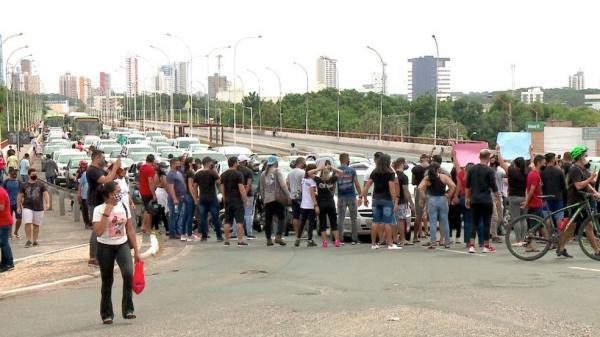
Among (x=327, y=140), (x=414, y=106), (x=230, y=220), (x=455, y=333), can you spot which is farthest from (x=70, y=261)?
(x=414, y=106)

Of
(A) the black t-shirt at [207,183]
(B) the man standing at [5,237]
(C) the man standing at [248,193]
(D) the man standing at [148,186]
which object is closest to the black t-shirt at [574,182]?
(C) the man standing at [248,193]

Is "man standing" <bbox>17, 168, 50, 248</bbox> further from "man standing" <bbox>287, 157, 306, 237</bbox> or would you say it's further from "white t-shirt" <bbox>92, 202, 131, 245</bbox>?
"white t-shirt" <bbox>92, 202, 131, 245</bbox>

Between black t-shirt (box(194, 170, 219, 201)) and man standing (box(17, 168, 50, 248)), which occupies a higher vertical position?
black t-shirt (box(194, 170, 219, 201))

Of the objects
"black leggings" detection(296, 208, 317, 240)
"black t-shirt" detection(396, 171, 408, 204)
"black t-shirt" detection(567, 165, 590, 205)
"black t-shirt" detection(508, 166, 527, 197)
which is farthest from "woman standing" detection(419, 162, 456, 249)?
"black t-shirt" detection(567, 165, 590, 205)

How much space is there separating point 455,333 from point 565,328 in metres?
1.08

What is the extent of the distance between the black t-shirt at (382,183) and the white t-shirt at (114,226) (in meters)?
7.40

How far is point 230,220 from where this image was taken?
61.8 feet

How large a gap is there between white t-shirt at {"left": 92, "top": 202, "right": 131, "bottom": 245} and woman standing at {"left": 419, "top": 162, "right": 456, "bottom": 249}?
8.00 meters

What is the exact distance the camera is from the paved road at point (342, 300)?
9.48 meters

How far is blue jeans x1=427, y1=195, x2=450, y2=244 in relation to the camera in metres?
17.2

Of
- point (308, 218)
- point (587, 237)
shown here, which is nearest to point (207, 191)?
point (308, 218)

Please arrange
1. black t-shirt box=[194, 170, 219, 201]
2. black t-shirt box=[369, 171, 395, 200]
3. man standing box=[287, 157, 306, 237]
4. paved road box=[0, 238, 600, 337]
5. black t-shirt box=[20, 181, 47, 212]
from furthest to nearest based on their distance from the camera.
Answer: black t-shirt box=[20, 181, 47, 212]
black t-shirt box=[194, 170, 219, 201]
man standing box=[287, 157, 306, 237]
black t-shirt box=[369, 171, 395, 200]
paved road box=[0, 238, 600, 337]

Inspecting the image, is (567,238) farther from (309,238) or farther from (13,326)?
(13,326)

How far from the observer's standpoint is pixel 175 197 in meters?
19.8
